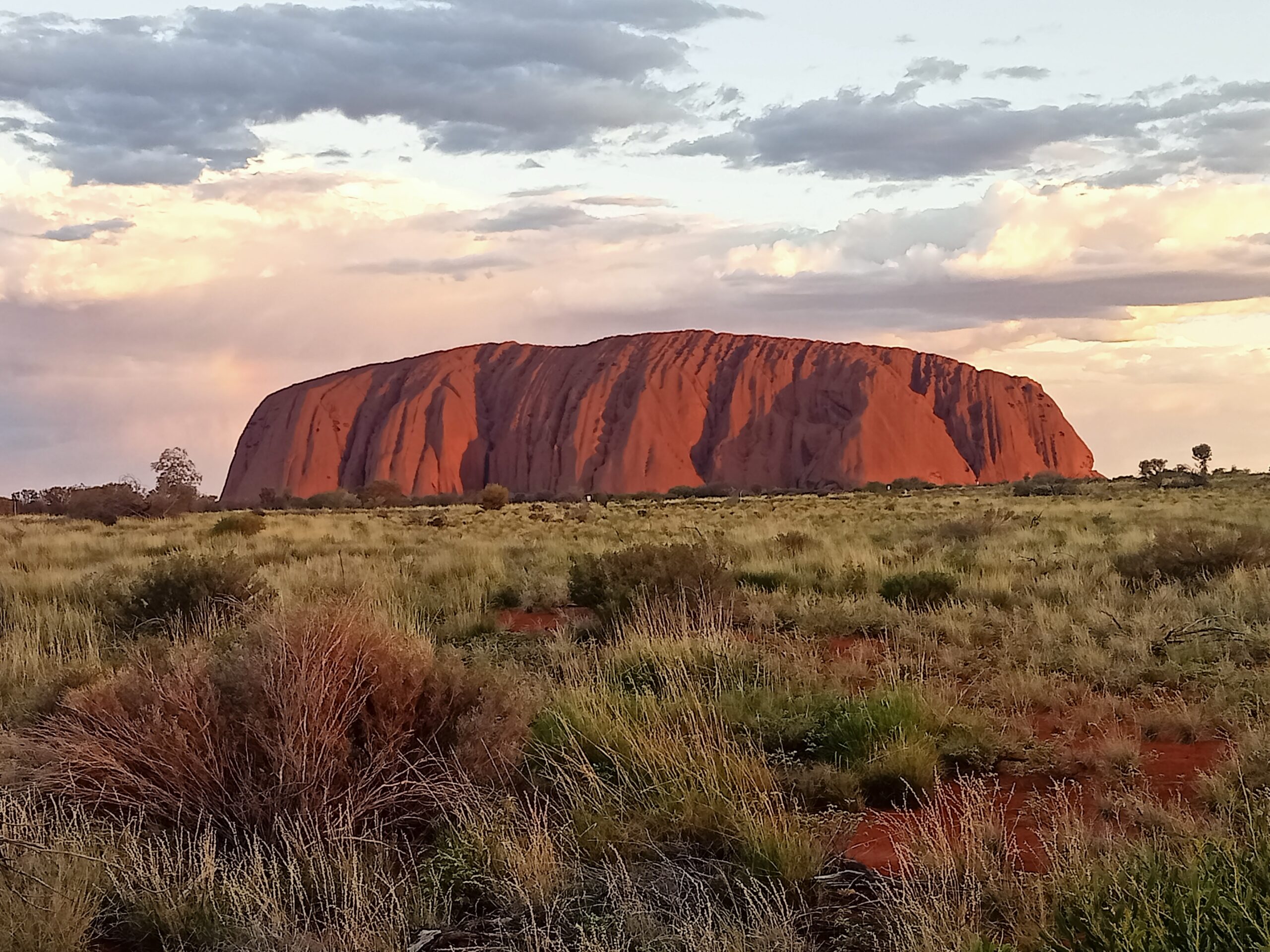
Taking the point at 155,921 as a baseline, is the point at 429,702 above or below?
above

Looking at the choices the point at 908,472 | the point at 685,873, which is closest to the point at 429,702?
the point at 685,873

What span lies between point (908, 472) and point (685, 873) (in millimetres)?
89442

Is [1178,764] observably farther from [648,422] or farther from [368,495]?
[648,422]

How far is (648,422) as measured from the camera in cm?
9288

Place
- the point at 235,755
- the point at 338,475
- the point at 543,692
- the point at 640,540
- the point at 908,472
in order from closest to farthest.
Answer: the point at 235,755
the point at 543,692
the point at 640,540
the point at 908,472
the point at 338,475

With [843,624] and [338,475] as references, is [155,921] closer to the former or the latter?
[843,624]

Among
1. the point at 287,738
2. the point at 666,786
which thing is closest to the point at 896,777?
the point at 666,786

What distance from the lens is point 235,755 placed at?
189 inches

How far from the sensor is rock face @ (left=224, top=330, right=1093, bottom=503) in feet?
300

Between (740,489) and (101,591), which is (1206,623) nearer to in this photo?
(101,591)

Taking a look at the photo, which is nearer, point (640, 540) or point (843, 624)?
point (843, 624)

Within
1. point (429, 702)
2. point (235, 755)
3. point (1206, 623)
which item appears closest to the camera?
point (235, 755)

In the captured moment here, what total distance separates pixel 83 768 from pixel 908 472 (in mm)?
89289

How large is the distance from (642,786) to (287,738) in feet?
5.41
